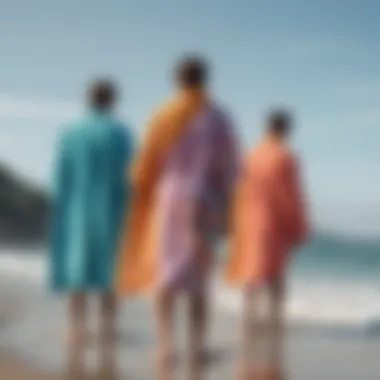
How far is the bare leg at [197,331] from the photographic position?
1.89 meters

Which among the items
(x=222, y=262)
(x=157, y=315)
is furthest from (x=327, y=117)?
(x=157, y=315)

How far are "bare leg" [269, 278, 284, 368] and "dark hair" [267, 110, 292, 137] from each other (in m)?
0.27

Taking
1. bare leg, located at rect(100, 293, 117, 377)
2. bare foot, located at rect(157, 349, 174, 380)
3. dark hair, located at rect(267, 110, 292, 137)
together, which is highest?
dark hair, located at rect(267, 110, 292, 137)

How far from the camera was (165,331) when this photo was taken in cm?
190

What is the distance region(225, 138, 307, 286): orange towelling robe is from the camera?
6.61 feet

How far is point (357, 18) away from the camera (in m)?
2.13

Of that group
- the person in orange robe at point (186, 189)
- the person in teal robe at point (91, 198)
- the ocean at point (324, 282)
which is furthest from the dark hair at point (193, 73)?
the ocean at point (324, 282)

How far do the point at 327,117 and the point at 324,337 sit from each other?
0.43 meters

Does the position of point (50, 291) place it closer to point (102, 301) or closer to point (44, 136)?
point (102, 301)

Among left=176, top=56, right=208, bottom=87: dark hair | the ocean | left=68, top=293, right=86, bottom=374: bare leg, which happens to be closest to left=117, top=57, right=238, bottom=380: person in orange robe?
left=176, top=56, right=208, bottom=87: dark hair

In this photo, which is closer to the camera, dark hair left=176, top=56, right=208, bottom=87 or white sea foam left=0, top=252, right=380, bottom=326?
dark hair left=176, top=56, right=208, bottom=87

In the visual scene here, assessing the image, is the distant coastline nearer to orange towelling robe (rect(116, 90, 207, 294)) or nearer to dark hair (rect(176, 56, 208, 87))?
Answer: orange towelling robe (rect(116, 90, 207, 294))

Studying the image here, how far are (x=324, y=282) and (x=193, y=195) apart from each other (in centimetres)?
55

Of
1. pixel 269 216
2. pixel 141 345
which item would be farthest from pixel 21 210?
pixel 269 216
